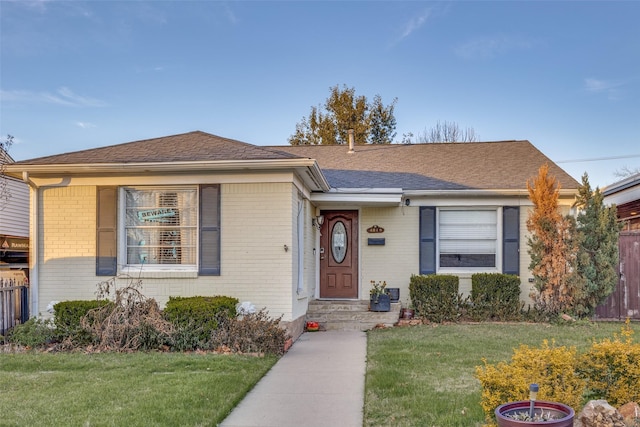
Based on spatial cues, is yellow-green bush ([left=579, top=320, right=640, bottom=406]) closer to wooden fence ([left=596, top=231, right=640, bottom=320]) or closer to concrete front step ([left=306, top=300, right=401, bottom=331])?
concrete front step ([left=306, top=300, right=401, bottom=331])

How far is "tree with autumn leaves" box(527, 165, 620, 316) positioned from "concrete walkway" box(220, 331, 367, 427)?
4526mm

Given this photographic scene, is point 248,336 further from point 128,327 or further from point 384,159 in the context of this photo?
point 384,159

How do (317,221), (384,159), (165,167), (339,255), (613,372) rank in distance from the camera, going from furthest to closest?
(384,159), (339,255), (317,221), (165,167), (613,372)

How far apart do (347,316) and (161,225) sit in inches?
158

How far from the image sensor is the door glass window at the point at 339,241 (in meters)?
12.4

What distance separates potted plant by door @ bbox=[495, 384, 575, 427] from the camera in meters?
3.08

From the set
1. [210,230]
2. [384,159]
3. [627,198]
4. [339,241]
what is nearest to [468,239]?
[339,241]

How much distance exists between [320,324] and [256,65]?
7.68m

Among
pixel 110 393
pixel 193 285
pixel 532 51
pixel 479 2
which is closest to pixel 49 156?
pixel 193 285

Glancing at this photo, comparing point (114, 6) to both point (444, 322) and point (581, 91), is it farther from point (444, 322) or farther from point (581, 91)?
point (581, 91)

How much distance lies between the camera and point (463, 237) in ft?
39.8

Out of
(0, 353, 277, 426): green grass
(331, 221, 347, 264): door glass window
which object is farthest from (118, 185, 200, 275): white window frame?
(331, 221, 347, 264): door glass window

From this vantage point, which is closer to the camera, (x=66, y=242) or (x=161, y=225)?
(x=161, y=225)

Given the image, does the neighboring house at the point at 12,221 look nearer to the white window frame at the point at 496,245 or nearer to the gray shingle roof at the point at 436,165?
the gray shingle roof at the point at 436,165
